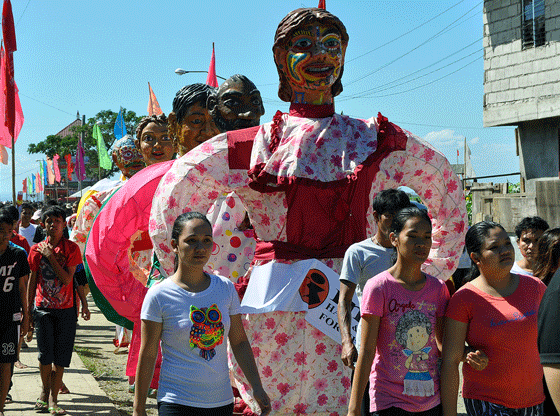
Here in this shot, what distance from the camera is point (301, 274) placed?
3934mm

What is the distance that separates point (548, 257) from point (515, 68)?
1606cm

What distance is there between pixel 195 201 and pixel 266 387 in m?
1.11

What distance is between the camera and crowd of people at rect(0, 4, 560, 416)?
3092 millimetres

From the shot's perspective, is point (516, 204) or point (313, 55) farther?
point (516, 204)

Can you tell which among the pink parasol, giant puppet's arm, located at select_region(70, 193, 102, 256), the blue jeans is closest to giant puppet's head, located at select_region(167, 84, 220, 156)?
the pink parasol

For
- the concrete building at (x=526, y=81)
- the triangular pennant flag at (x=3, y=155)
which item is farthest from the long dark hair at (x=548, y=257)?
the concrete building at (x=526, y=81)

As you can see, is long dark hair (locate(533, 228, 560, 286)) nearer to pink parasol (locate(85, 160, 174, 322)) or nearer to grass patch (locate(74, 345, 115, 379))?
pink parasol (locate(85, 160, 174, 322))

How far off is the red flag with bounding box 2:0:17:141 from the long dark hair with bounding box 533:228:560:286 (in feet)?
27.4

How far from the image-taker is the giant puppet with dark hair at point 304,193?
3.94 meters

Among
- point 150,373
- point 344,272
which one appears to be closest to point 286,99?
point 344,272

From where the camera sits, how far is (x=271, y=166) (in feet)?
13.1

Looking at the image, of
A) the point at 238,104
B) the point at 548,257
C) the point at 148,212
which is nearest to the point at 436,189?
the point at 548,257

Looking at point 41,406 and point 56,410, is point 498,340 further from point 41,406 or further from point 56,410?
point 41,406

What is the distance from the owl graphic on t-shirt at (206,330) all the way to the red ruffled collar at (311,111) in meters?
1.50
